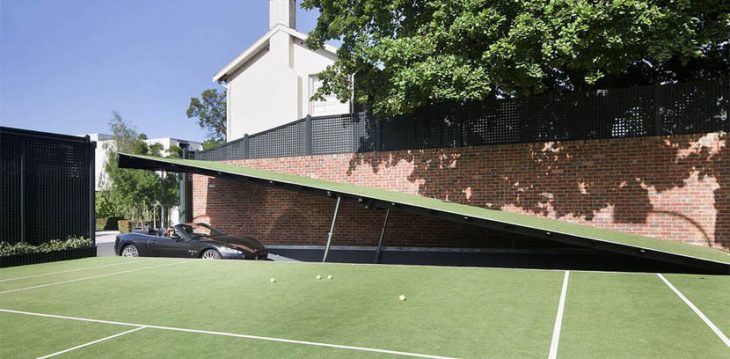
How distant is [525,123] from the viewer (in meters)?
13.7

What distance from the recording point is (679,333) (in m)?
5.35

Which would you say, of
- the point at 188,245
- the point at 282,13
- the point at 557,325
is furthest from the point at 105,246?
the point at 557,325

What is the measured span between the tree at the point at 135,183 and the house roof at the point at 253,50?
440 inches

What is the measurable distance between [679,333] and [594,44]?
7471 millimetres

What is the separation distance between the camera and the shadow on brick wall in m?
11.6

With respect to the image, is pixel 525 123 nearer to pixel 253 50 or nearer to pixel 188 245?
pixel 188 245

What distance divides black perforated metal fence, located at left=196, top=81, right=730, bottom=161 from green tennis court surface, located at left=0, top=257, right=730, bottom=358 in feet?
15.2

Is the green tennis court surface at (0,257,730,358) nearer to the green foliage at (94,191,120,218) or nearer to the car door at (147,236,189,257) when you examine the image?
the car door at (147,236,189,257)

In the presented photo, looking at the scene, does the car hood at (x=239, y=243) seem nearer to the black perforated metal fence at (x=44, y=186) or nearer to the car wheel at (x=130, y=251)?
the car wheel at (x=130, y=251)

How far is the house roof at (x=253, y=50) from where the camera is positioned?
2354cm

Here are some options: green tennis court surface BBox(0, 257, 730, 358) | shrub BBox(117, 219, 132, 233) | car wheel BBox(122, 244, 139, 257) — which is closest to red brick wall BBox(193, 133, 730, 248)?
green tennis court surface BBox(0, 257, 730, 358)

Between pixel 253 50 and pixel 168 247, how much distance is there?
13.7m

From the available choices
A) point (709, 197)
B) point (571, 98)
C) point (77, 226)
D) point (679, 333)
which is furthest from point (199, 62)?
point (679, 333)

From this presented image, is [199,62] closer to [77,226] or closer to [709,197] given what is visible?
[77,226]
